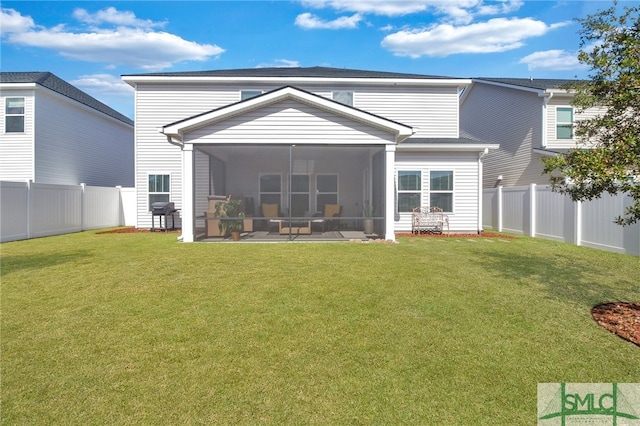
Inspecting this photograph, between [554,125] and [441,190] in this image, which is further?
[554,125]

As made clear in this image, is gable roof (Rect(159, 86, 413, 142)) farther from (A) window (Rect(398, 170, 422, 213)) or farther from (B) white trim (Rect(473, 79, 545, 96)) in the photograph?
(B) white trim (Rect(473, 79, 545, 96))

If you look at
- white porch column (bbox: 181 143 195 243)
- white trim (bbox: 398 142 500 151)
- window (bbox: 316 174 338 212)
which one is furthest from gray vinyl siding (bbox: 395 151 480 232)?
white porch column (bbox: 181 143 195 243)

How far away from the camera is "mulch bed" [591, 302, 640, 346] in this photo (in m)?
3.95

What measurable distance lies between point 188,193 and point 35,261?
395 cm

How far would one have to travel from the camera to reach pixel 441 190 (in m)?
13.5

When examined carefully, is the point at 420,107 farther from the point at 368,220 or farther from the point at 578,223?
the point at 578,223

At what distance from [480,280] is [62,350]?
5.88 meters

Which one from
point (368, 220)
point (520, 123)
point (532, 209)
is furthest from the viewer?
point (520, 123)

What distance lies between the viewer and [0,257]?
8172 millimetres

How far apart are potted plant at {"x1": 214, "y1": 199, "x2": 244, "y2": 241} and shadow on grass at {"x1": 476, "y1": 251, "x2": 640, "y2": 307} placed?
7.67 meters

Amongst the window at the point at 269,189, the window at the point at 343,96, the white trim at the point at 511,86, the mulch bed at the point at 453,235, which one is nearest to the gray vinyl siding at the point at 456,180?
the mulch bed at the point at 453,235

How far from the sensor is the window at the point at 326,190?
1536 centimetres

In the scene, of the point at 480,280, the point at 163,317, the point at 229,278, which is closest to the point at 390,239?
the point at 480,280

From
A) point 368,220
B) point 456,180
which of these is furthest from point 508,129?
point 368,220
